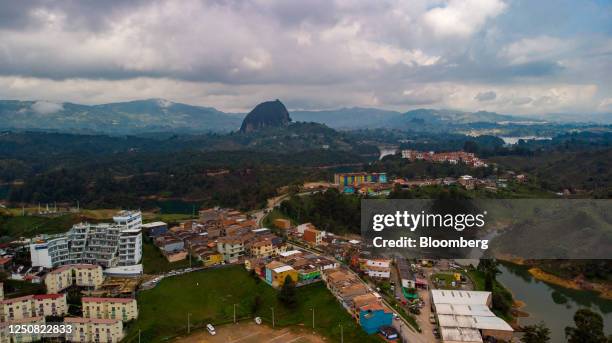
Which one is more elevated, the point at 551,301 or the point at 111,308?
the point at 111,308

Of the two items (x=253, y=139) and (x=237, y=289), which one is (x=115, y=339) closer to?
(x=237, y=289)

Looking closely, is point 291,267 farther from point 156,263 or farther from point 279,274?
point 156,263

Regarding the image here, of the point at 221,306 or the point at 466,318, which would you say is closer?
the point at 466,318

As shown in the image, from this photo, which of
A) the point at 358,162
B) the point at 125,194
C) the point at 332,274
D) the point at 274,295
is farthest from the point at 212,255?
the point at 358,162

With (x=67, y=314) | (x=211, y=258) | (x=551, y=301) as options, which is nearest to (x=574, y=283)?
(x=551, y=301)

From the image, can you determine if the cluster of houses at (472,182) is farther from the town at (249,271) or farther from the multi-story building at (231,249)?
the multi-story building at (231,249)

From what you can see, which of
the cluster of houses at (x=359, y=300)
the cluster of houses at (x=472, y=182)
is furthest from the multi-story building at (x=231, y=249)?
the cluster of houses at (x=472, y=182)

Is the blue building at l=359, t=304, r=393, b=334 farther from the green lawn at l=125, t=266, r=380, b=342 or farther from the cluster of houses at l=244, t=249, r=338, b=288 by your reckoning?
the cluster of houses at l=244, t=249, r=338, b=288
